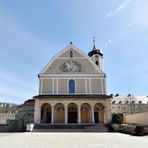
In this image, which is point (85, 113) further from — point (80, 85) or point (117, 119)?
point (117, 119)

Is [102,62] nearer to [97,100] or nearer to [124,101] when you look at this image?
[97,100]

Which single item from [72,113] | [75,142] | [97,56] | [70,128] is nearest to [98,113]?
[72,113]

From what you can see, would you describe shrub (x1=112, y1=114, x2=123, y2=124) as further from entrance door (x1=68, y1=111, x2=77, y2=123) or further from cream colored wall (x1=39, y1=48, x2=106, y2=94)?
entrance door (x1=68, y1=111, x2=77, y2=123)

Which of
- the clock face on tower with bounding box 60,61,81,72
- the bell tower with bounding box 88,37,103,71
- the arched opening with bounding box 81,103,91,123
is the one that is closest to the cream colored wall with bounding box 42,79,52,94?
the clock face on tower with bounding box 60,61,81,72

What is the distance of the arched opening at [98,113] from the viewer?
31.5 m

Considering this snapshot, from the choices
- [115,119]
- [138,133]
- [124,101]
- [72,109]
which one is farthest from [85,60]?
[124,101]

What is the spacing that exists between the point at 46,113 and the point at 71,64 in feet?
31.4

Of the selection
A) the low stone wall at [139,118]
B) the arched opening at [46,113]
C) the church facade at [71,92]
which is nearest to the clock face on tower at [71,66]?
the church facade at [71,92]

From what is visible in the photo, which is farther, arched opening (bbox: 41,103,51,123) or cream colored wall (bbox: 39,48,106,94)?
cream colored wall (bbox: 39,48,106,94)

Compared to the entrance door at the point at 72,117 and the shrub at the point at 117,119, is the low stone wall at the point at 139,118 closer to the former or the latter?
the shrub at the point at 117,119

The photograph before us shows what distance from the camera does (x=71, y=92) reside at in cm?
3175

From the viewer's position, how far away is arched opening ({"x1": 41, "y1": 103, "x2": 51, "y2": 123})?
3092 centimetres

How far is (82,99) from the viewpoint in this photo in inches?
1157

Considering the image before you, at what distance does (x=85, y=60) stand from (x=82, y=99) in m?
7.84
